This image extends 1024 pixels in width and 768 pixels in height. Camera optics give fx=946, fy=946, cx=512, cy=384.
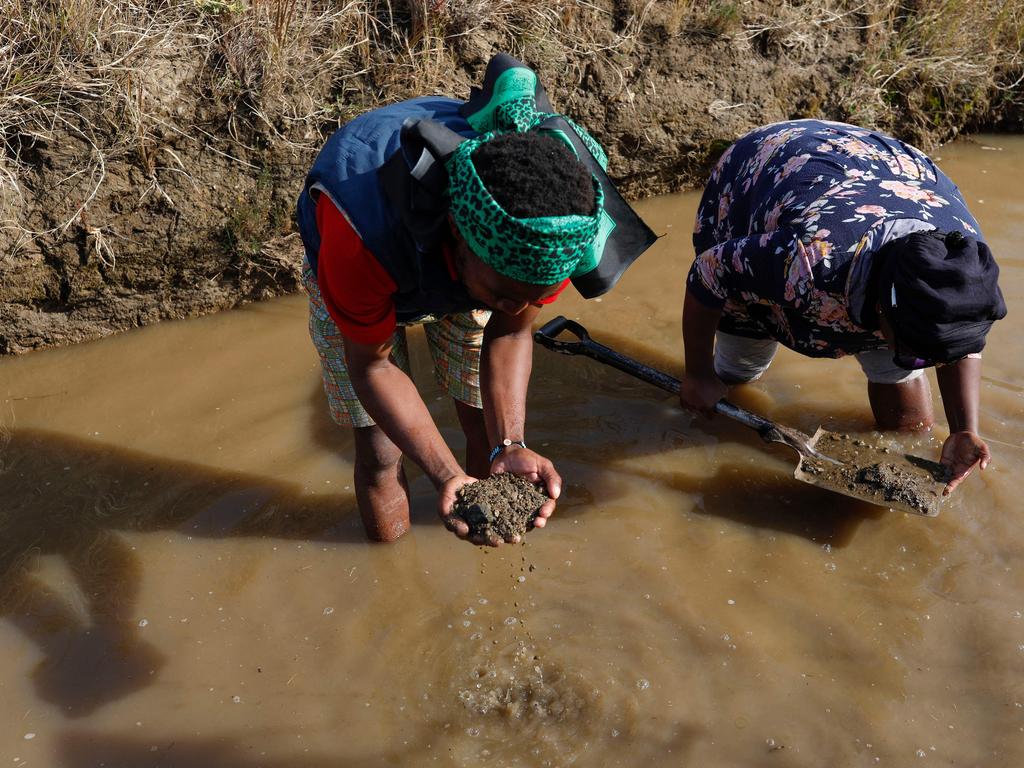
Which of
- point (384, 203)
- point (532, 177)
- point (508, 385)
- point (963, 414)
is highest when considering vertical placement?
point (532, 177)

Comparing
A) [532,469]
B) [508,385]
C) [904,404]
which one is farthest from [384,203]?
[904,404]

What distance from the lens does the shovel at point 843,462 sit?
9.31 ft

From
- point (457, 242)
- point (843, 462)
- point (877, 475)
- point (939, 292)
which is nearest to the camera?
point (457, 242)

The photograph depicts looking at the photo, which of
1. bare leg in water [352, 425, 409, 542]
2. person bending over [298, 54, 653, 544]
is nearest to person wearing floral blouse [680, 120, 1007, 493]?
person bending over [298, 54, 653, 544]

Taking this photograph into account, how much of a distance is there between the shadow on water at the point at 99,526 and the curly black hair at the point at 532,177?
64.0 inches

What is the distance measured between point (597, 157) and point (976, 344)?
3.55ft

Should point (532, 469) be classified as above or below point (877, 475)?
above

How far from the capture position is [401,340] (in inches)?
102

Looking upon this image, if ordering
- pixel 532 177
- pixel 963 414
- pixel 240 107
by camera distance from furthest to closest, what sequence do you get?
pixel 240 107, pixel 963 414, pixel 532 177

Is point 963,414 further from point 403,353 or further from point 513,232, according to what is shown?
point 513,232

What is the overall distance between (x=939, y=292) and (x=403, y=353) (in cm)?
136

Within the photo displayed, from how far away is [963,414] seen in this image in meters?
2.74

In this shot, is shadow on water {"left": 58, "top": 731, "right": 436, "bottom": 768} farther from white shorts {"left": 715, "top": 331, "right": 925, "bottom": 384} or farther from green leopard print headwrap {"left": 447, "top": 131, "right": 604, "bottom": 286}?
white shorts {"left": 715, "top": 331, "right": 925, "bottom": 384}

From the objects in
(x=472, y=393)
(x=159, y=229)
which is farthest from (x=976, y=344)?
(x=159, y=229)
